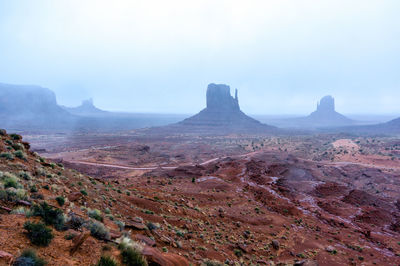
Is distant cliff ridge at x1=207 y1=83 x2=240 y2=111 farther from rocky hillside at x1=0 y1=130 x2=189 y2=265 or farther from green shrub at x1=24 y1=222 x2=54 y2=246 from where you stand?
green shrub at x1=24 y1=222 x2=54 y2=246

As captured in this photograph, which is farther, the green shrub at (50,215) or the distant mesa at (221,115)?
the distant mesa at (221,115)

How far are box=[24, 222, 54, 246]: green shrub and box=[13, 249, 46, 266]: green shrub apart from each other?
2.24 ft

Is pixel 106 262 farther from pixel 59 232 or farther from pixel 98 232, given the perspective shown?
pixel 59 232

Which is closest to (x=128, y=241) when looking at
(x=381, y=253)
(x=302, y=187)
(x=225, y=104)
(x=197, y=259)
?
(x=197, y=259)

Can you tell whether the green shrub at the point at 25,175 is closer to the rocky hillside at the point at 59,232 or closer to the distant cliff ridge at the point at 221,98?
the rocky hillside at the point at 59,232

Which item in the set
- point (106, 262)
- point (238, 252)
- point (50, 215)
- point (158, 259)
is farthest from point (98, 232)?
point (238, 252)

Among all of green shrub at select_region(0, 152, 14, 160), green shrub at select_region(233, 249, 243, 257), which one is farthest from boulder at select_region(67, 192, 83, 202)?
green shrub at select_region(233, 249, 243, 257)

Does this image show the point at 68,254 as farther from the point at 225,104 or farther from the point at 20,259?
the point at 225,104

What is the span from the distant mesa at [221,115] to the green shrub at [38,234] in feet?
375

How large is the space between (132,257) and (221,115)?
134753 mm

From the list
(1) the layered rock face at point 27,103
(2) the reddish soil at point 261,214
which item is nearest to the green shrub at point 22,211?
(2) the reddish soil at point 261,214

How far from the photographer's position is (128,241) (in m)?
5.66

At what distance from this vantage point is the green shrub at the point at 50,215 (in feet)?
18.4

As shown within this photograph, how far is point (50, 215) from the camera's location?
18.9 feet
